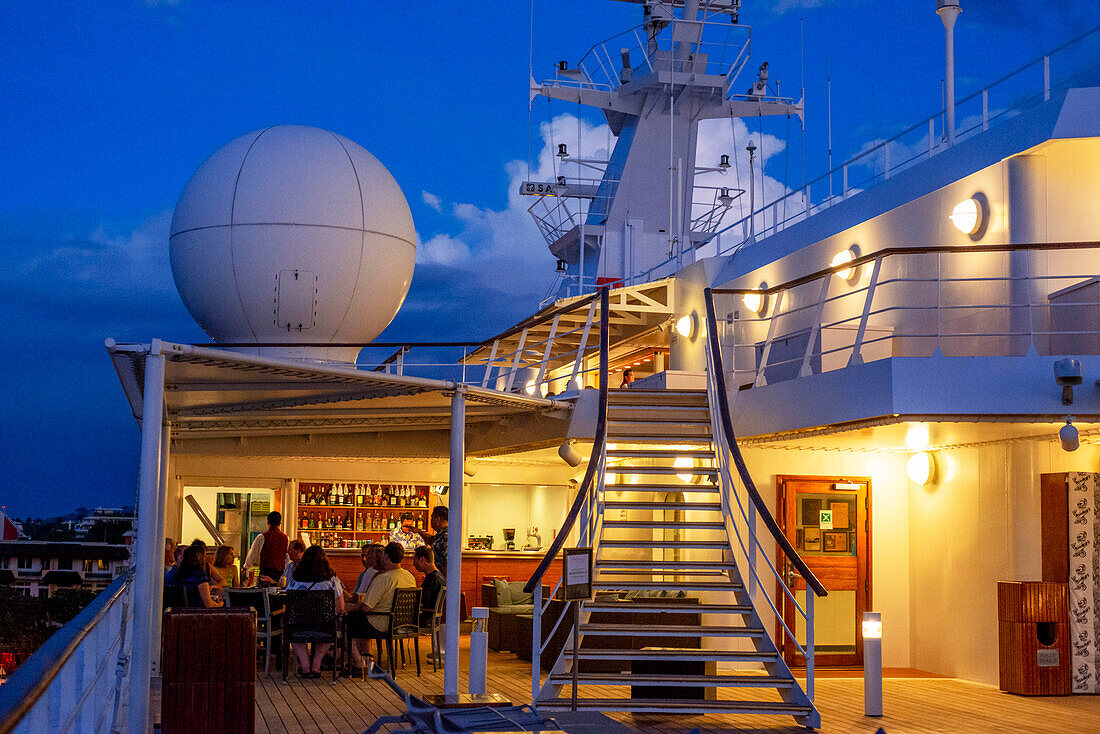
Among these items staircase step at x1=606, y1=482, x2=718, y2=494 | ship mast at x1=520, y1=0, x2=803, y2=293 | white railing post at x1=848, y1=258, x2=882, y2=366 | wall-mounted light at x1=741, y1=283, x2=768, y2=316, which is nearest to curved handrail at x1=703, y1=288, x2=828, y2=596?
staircase step at x1=606, y1=482, x2=718, y2=494

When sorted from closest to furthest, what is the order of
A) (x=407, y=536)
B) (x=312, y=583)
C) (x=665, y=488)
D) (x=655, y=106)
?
1. (x=665, y=488)
2. (x=312, y=583)
3. (x=407, y=536)
4. (x=655, y=106)

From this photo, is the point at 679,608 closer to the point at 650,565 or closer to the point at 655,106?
the point at 650,565

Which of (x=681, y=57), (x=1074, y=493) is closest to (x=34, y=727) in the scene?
(x=1074, y=493)

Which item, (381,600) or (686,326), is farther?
(686,326)

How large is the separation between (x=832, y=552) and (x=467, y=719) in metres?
6.53

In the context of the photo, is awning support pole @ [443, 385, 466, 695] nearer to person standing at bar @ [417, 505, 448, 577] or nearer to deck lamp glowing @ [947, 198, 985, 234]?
person standing at bar @ [417, 505, 448, 577]

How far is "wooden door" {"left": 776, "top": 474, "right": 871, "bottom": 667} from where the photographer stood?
10.8m

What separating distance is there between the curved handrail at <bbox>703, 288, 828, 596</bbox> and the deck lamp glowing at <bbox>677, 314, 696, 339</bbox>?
12.3 ft

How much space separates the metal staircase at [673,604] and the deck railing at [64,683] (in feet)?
11.1

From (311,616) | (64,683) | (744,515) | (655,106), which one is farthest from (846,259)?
(64,683)

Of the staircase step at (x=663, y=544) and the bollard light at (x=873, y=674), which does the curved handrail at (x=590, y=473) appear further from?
the bollard light at (x=873, y=674)

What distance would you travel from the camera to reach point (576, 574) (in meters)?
6.62

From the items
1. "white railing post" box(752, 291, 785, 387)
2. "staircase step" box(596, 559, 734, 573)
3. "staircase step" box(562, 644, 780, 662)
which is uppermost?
"white railing post" box(752, 291, 785, 387)

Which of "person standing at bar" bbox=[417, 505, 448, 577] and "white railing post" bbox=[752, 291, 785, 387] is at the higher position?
"white railing post" bbox=[752, 291, 785, 387]
